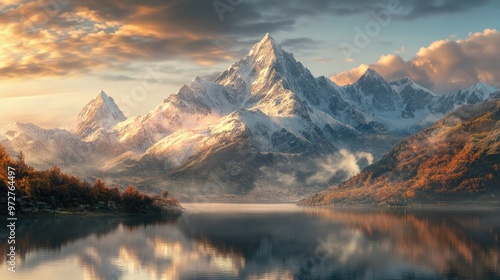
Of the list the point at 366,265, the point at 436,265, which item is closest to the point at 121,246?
the point at 366,265

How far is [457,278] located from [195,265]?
58.5 meters

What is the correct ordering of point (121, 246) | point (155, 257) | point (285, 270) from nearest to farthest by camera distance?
point (285, 270) → point (155, 257) → point (121, 246)

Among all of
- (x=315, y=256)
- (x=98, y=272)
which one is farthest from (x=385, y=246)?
(x=98, y=272)

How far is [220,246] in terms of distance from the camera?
652 feet

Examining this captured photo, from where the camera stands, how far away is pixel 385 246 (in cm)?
19688

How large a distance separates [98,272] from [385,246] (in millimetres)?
90652

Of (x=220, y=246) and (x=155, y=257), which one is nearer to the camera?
(x=155, y=257)

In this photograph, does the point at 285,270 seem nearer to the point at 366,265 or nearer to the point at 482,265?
the point at 366,265

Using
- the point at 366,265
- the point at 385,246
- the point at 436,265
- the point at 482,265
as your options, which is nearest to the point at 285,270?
the point at 366,265

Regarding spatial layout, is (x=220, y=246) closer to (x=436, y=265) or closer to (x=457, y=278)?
(x=436, y=265)

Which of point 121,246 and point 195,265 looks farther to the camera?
point 121,246

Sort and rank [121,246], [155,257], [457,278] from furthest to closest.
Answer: [121,246] < [155,257] < [457,278]

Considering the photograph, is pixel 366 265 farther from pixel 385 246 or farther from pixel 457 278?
pixel 385 246

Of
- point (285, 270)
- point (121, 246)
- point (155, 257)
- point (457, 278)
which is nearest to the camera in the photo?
point (457, 278)
